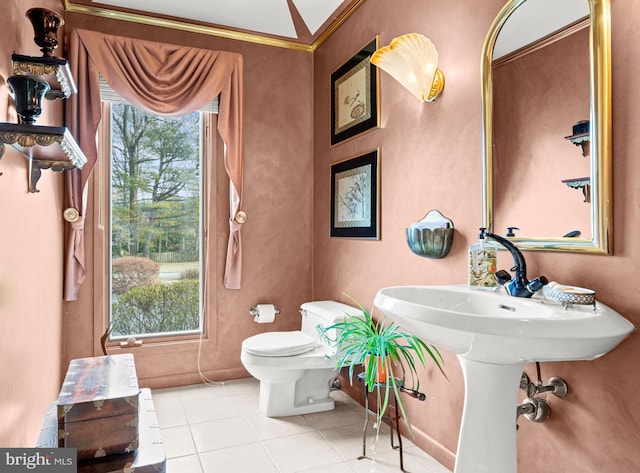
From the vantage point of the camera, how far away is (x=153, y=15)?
116 inches

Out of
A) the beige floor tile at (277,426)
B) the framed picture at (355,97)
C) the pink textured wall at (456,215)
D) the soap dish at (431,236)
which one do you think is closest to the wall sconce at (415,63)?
the pink textured wall at (456,215)

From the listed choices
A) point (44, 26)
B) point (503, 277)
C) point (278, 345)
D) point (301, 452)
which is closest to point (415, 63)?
point (503, 277)

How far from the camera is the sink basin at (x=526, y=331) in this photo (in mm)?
1112

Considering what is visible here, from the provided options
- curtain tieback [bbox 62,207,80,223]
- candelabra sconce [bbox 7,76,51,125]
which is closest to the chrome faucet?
candelabra sconce [bbox 7,76,51,125]

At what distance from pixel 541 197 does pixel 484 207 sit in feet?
0.83

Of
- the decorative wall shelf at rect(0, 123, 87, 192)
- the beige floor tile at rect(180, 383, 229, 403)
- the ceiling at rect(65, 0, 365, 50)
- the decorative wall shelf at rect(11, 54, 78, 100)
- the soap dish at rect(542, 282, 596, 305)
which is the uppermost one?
the ceiling at rect(65, 0, 365, 50)

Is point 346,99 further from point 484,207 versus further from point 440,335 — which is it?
point 440,335

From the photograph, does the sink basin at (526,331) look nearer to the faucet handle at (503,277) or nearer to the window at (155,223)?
the faucet handle at (503,277)

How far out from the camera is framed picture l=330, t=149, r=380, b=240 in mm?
2588

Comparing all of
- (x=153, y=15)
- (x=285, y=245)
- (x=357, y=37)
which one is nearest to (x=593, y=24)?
(x=357, y=37)

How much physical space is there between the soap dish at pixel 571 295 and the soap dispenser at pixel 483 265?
315mm

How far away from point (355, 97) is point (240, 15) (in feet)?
3.27

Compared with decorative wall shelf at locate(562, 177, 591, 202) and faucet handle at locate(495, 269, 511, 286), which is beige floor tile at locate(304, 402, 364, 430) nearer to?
faucet handle at locate(495, 269, 511, 286)

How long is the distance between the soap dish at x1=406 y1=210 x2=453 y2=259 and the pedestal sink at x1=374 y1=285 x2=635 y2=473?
0.36 meters
